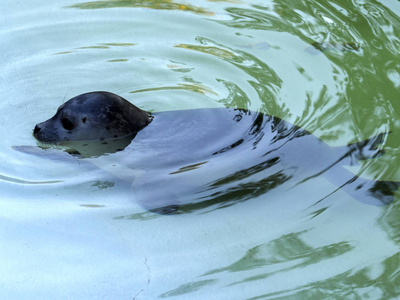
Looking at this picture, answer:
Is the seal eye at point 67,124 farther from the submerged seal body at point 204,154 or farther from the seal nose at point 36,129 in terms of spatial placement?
the seal nose at point 36,129

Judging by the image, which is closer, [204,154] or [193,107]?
[204,154]

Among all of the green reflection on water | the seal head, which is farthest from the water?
the seal head

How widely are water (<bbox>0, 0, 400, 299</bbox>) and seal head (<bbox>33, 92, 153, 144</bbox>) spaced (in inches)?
7.1

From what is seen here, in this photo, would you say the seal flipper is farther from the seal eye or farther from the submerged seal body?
the seal eye

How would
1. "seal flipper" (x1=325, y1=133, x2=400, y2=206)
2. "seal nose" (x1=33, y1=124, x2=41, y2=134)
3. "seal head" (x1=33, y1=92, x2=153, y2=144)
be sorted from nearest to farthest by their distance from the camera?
"seal flipper" (x1=325, y1=133, x2=400, y2=206), "seal head" (x1=33, y1=92, x2=153, y2=144), "seal nose" (x1=33, y1=124, x2=41, y2=134)

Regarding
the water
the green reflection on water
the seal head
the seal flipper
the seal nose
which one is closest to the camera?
the water

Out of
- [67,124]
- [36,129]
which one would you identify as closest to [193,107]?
[67,124]

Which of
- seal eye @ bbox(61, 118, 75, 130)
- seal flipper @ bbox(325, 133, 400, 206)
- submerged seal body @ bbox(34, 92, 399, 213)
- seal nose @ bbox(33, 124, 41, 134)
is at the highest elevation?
seal flipper @ bbox(325, 133, 400, 206)

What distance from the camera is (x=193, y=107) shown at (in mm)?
5191

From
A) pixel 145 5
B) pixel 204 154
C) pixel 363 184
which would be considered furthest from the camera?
pixel 145 5

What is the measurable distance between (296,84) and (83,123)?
202 cm

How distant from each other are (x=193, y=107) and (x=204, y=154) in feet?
2.72

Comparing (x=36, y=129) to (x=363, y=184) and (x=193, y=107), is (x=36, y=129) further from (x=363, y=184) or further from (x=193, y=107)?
(x=363, y=184)

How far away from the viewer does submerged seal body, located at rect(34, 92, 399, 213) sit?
164 inches
